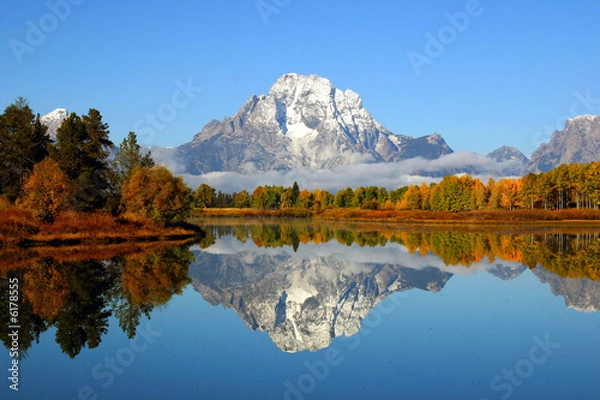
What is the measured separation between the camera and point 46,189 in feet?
202

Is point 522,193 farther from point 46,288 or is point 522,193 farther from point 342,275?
point 46,288

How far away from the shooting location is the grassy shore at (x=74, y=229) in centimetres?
5969

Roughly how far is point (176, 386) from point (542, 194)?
148621 millimetres

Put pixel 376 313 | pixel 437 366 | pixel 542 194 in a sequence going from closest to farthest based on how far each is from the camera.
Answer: pixel 437 366 < pixel 376 313 < pixel 542 194

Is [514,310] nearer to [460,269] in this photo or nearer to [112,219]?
[460,269]

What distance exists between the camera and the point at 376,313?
2775cm

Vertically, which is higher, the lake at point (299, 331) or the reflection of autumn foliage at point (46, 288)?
the reflection of autumn foliage at point (46, 288)

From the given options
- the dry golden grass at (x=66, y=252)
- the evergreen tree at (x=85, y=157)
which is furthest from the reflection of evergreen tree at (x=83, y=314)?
the evergreen tree at (x=85, y=157)

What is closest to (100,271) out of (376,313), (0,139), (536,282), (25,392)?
(376,313)

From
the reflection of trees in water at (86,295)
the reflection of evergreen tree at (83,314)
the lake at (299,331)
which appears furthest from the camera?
the reflection of trees in water at (86,295)

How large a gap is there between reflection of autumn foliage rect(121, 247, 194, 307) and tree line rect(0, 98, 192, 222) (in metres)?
18.3

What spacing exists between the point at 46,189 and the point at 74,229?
5727mm

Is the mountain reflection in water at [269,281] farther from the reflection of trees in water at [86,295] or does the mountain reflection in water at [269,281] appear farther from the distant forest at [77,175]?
the distant forest at [77,175]

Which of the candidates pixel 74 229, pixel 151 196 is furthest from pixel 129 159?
pixel 74 229
